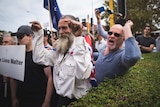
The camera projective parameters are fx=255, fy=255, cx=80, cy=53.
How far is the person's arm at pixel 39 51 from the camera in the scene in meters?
2.94

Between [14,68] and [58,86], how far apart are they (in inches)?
33.1

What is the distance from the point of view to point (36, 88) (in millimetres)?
3287

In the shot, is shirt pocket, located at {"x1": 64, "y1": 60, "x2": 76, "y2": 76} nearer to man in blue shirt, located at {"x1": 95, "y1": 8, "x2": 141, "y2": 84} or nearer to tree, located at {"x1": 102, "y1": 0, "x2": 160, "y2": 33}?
man in blue shirt, located at {"x1": 95, "y1": 8, "x2": 141, "y2": 84}

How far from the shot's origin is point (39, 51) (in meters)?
2.95

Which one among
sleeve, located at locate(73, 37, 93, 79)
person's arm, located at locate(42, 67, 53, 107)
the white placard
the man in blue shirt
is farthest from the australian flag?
sleeve, located at locate(73, 37, 93, 79)

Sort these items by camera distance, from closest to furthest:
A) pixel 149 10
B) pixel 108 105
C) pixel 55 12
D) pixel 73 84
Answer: pixel 108 105
pixel 73 84
pixel 55 12
pixel 149 10

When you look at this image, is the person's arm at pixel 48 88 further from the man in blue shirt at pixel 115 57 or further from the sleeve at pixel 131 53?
the sleeve at pixel 131 53

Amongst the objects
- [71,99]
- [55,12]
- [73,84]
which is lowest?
[71,99]

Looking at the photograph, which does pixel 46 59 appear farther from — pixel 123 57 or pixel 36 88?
pixel 123 57

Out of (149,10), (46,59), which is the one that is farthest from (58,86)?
(149,10)

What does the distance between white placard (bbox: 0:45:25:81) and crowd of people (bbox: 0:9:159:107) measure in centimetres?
14

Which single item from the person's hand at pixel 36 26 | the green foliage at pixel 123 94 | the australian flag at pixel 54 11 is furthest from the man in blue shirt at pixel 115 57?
the australian flag at pixel 54 11

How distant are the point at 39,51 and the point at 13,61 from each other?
0.54 meters

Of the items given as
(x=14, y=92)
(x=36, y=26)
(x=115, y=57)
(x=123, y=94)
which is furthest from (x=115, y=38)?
(x=14, y=92)
